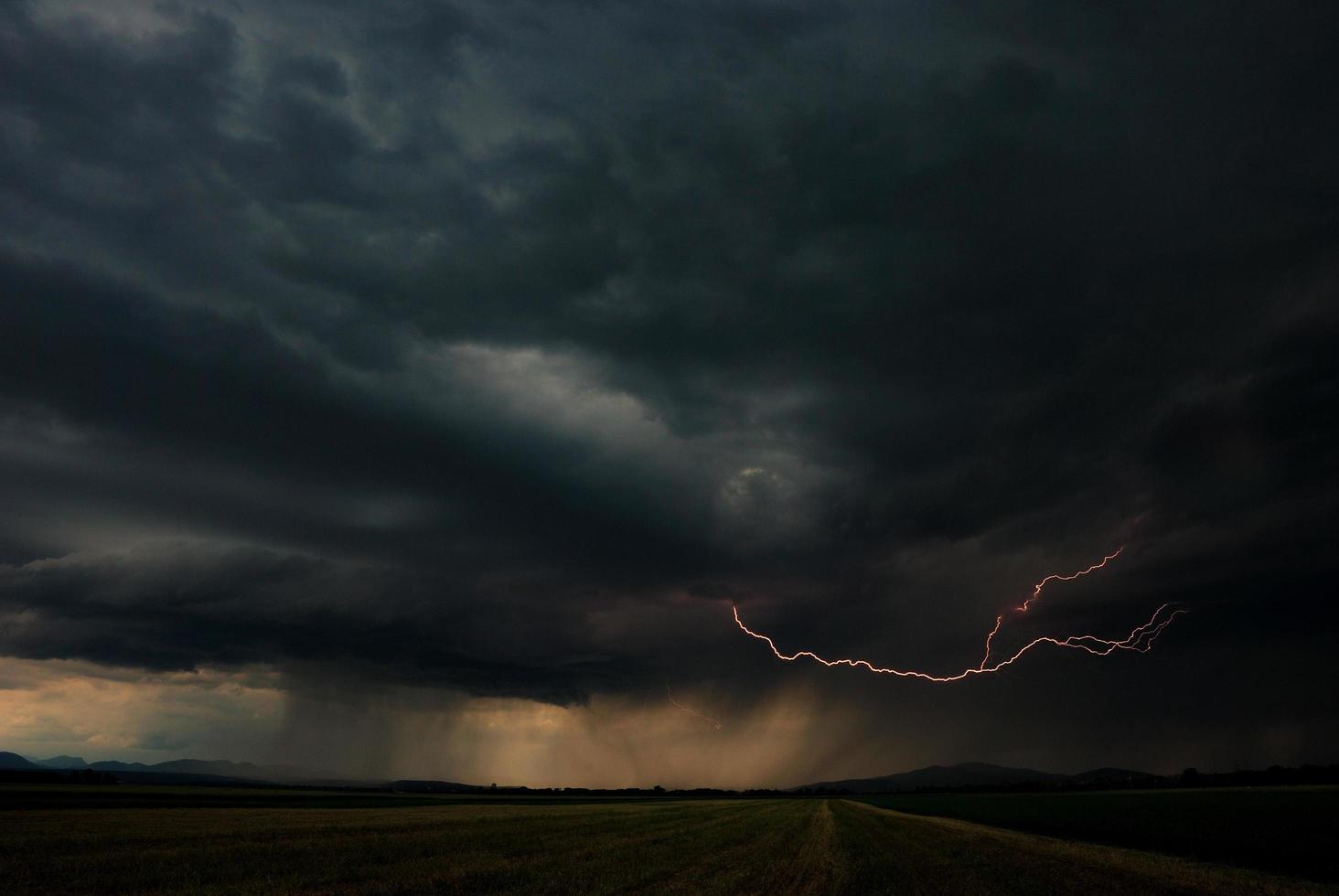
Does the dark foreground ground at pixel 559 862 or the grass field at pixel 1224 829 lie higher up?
the dark foreground ground at pixel 559 862

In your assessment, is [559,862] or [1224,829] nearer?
[559,862]

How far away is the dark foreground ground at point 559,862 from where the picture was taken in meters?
22.3

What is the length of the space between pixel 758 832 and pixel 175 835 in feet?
100

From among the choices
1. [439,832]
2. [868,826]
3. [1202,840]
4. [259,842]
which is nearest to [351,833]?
[439,832]

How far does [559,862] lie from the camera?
28.1 metres

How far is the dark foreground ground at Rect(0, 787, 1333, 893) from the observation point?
878 inches

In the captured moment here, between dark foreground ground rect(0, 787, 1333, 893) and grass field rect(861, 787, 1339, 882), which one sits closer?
dark foreground ground rect(0, 787, 1333, 893)

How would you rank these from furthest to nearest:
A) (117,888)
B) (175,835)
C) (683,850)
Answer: (175,835) < (683,850) < (117,888)

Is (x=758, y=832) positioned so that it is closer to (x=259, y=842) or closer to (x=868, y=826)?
(x=868, y=826)

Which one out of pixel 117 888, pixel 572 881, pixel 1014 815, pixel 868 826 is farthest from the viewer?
pixel 1014 815

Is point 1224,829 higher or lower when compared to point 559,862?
lower

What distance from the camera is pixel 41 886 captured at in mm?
20594

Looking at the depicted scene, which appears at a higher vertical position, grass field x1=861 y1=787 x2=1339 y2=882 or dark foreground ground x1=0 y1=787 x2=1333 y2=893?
dark foreground ground x1=0 y1=787 x2=1333 y2=893

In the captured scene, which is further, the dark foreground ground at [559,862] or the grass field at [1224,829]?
the grass field at [1224,829]
